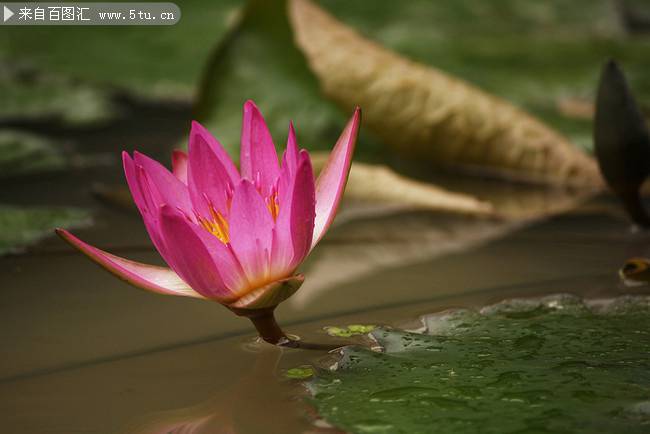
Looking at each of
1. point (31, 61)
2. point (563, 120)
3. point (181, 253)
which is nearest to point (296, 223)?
point (181, 253)

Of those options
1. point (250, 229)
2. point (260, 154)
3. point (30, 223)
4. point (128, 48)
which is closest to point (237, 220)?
point (250, 229)

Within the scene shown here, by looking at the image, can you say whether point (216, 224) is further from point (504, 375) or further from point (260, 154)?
point (504, 375)

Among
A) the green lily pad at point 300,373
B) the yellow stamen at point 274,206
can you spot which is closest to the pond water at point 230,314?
the green lily pad at point 300,373

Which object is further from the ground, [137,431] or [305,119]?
[305,119]

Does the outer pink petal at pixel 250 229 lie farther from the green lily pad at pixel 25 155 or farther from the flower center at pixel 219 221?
the green lily pad at pixel 25 155

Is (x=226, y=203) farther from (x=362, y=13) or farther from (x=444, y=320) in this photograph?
(x=362, y=13)

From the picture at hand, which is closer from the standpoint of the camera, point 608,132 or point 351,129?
point 351,129

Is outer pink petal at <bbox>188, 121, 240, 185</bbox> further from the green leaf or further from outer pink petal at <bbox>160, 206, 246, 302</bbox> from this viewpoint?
the green leaf
